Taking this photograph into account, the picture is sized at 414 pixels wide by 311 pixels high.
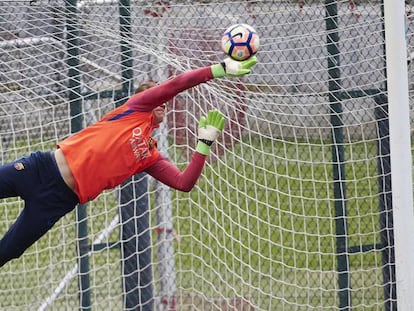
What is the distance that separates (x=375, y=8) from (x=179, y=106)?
56.1 inches

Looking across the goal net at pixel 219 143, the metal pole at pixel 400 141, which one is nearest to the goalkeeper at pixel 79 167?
the goal net at pixel 219 143

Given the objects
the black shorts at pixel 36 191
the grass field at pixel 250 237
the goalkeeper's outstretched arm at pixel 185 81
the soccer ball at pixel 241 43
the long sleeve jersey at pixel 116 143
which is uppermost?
the soccer ball at pixel 241 43

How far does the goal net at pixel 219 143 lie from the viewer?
6.59 meters

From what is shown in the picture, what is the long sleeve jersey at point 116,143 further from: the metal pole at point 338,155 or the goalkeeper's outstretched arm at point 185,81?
the metal pole at point 338,155

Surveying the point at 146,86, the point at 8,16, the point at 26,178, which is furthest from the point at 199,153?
the point at 8,16

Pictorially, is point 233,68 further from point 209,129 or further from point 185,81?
point 209,129

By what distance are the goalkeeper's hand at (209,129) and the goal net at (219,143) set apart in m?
0.81

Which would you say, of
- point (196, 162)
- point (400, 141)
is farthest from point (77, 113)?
point (400, 141)

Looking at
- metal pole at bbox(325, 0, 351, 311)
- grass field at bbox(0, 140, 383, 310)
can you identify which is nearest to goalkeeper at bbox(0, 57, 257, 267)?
grass field at bbox(0, 140, 383, 310)

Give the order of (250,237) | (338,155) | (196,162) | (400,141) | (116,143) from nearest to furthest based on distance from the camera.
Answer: (116,143)
(400,141)
(196,162)
(338,155)
(250,237)

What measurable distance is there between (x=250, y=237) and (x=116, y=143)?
1.94 meters

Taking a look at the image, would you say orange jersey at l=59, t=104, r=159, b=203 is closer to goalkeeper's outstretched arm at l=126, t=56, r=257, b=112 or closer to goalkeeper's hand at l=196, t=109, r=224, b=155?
goalkeeper's outstretched arm at l=126, t=56, r=257, b=112

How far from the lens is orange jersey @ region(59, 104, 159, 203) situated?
543 centimetres

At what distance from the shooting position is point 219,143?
22.2ft
